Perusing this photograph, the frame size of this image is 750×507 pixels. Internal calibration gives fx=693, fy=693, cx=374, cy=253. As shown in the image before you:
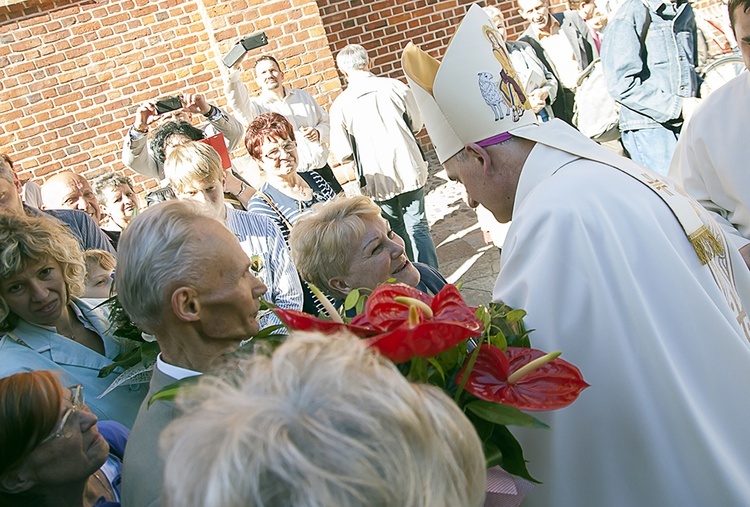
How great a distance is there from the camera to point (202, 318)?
181 cm

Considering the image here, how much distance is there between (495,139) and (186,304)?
3.32 feet

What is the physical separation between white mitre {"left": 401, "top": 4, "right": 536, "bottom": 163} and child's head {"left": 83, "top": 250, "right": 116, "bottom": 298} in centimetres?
173

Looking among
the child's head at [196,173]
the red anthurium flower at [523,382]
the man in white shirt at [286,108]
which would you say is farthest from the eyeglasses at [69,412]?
the man in white shirt at [286,108]

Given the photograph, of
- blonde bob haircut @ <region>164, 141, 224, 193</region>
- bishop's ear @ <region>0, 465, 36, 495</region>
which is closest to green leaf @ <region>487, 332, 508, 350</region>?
bishop's ear @ <region>0, 465, 36, 495</region>

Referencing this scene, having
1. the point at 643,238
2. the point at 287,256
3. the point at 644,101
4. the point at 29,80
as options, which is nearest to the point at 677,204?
the point at 643,238

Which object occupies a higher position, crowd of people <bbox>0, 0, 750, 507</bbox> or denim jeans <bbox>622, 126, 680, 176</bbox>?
crowd of people <bbox>0, 0, 750, 507</bbox>

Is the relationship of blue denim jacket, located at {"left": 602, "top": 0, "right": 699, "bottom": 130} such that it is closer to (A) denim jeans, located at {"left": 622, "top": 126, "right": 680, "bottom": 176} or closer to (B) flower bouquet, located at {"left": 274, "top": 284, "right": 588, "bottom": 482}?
(A) denim jeans, located at {"left": 622, "top": 126, "right": 680, "bottom": 176}

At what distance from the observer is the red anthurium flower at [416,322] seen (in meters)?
1.17

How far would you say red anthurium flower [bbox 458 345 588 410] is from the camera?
1277 millimetres

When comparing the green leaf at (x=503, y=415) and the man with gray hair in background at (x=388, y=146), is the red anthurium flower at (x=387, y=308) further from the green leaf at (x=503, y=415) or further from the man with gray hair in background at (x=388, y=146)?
the man with gray hair in background at (x=388, y=146)

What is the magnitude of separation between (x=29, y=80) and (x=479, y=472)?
7594 millimetres

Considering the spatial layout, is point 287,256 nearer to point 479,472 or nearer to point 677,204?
point 677,204

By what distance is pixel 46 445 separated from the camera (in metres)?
1.78

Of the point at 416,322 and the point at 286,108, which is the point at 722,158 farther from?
the point at 286,108
